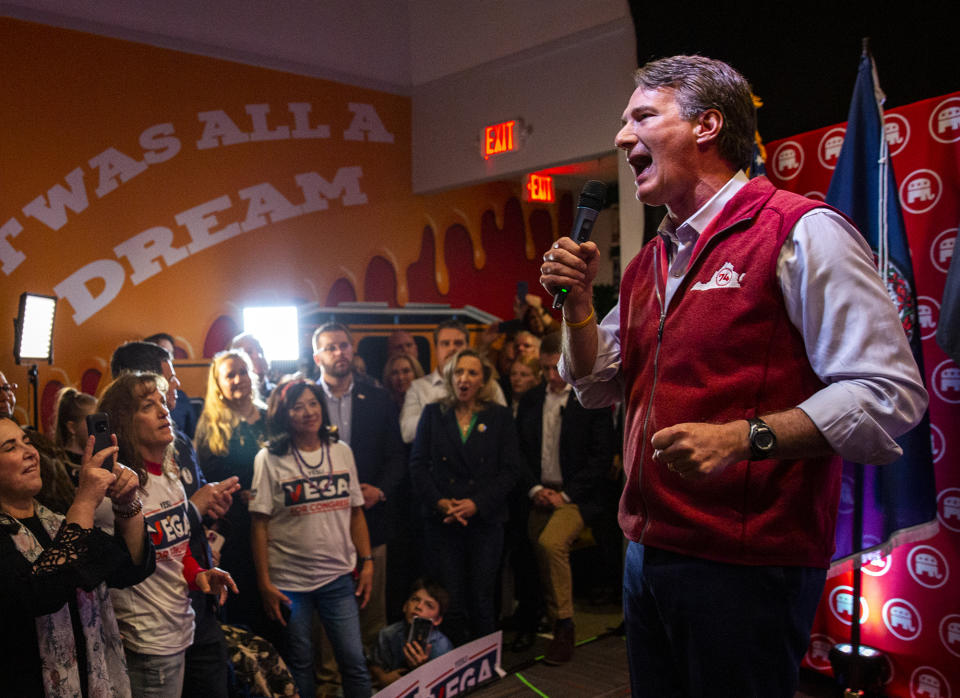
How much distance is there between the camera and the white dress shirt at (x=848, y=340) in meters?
1.01

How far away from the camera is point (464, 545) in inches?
147

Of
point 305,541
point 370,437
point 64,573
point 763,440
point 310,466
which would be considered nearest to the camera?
point 763,440

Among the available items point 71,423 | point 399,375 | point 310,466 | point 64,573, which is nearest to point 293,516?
point 310,466

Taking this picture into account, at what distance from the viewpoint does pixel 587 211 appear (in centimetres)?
142

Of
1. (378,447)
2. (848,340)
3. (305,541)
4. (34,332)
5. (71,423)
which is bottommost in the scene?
(305,541)

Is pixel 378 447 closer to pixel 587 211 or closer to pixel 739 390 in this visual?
pixel 587 211

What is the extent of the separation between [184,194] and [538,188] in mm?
2906

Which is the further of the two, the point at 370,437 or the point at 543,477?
the point at 543,477

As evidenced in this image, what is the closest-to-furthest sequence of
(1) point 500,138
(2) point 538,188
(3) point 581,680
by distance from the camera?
(3) point 581,680
(1) point 500,138
(2) point 538,188

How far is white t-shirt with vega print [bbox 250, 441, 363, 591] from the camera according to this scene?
120 inches

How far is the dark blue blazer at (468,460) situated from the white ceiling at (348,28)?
96.9 inches

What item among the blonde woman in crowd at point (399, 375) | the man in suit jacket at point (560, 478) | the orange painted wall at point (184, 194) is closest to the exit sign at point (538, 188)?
the orange painted wall at point (184, 194)

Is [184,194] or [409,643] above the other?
[184,194]

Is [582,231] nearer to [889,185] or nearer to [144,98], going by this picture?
[889,185]
